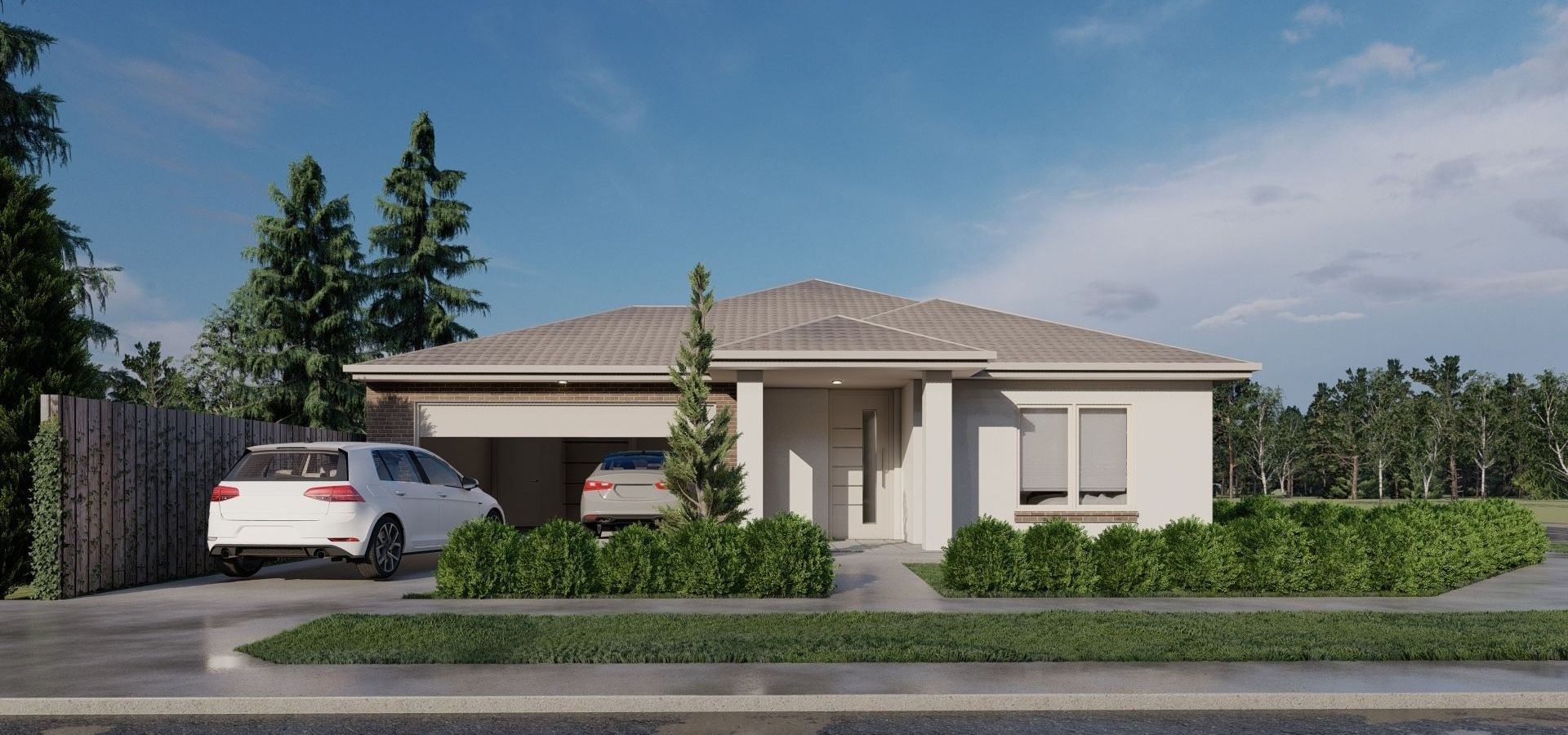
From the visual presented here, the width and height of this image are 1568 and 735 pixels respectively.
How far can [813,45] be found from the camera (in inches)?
849

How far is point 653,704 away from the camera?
6301 millimetres

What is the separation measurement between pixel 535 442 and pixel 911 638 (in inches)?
774

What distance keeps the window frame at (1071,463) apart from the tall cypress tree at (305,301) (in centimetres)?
2138

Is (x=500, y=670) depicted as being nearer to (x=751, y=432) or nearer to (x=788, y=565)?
(x=788, y=565)

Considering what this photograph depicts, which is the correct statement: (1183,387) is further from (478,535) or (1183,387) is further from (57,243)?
(57,243)

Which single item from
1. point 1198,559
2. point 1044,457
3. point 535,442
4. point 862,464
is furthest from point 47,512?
point 535,442

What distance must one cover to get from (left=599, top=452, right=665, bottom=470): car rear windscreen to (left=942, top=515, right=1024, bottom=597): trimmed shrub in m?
7.28

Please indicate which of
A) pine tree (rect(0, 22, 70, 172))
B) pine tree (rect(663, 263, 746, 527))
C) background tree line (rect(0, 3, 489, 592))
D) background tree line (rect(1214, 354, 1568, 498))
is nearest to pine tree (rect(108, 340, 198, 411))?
background tree line (rect(0, 3, 489, 592))

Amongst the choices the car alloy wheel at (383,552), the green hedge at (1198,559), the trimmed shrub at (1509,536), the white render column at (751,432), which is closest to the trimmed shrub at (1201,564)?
the green hedge at (1198,559)

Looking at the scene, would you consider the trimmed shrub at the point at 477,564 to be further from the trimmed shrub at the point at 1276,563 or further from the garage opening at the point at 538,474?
the garage opening at the point at 538,474

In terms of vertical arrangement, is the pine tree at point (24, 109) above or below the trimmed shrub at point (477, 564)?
above

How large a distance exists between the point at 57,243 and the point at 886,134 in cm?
1531

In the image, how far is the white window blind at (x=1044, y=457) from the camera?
17984mm

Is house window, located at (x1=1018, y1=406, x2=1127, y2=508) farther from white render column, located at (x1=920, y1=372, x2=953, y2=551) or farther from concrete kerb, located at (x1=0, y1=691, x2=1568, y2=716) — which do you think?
concrete kerb, located at (x1=0, y1=691, x2=1568, y2=716)
